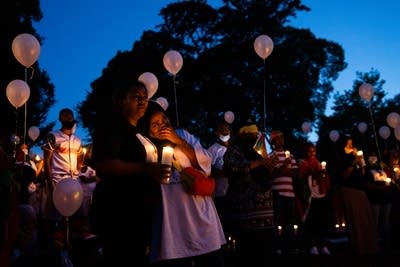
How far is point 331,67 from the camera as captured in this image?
96.6ft

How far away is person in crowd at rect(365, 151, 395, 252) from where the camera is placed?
27.3ft

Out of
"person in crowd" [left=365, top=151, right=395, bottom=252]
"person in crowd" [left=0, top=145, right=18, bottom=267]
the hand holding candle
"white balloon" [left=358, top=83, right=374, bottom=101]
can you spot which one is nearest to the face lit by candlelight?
the hand holding candle

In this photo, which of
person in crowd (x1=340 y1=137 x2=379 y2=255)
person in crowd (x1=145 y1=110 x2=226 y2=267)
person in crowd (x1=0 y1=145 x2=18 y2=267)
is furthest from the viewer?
person in crowd (x1=340 y1=137 x2=379 y2=255)

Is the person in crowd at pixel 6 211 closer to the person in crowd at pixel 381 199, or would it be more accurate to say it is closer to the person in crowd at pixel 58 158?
the person in crowd at pixel 58 158

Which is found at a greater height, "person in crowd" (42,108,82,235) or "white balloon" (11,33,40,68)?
"white balloon" (11,33,40,68)

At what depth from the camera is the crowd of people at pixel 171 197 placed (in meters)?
2.95

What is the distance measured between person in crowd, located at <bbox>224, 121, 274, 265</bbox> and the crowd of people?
0.03 feet

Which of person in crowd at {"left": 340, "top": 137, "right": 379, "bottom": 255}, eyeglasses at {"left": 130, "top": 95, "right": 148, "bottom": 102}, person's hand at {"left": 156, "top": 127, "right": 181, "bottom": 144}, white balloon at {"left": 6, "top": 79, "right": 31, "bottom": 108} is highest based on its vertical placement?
white balloon at {"left": 6, "top": 79, "right": 31, "bottom": 108}

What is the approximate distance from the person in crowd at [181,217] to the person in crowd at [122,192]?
0.71 feet

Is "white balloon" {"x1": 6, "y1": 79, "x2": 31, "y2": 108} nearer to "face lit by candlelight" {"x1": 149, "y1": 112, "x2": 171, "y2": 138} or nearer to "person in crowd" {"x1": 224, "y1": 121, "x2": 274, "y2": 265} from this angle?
"person in crowd" {"x1": 224, "y1": 121, "x2": 274, "y2": 265}

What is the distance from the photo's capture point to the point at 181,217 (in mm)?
3432

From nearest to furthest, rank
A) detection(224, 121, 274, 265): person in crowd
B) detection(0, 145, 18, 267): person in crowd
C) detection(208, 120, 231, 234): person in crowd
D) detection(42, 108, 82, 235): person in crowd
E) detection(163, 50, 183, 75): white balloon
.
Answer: detection(0, 145, 18, 267): person in crowd < detection(224, 121, 274, 265): person in crowd < detection(208, 120, 231, 234): person in crowd < detection(42, 108, 82, 235): person in crowd < detection(163, 50, 183, 75): white balloon

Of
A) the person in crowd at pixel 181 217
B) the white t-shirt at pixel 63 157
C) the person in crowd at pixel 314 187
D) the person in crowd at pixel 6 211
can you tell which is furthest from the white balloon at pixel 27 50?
the person in crowd at pixel 6 211

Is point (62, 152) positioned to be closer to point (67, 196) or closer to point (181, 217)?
point (67, 196)
